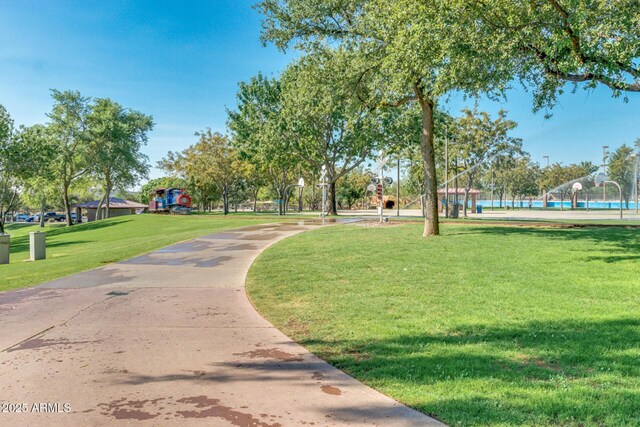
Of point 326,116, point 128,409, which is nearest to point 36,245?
point 128,409

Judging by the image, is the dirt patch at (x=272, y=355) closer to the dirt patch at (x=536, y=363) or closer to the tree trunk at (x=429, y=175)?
the dirt patch at (x=536, y=363)

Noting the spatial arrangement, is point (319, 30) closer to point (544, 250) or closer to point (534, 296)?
point (544, 250)

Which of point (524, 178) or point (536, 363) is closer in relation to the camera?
point (536, 363)

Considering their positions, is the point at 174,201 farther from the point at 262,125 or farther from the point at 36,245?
the point at 36,245

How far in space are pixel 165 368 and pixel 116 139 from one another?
49354mm

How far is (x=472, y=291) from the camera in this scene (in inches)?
285

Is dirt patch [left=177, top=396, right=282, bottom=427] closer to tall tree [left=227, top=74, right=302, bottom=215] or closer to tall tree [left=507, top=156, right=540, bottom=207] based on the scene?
tall tree [left=227, top=74, right=302, bottom=215]

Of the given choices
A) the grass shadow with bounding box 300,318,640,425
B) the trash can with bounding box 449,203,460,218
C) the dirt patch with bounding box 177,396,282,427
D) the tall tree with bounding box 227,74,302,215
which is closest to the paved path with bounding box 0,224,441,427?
the dirt patch with bounding box 177,396,282,427

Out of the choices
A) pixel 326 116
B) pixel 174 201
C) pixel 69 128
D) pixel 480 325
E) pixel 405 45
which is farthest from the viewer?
pixel 174 201

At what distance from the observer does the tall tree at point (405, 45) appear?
1041 cm

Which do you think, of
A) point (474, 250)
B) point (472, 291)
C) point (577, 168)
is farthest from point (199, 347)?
point (577, 168)

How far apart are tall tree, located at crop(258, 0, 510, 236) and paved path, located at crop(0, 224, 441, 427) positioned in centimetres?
769

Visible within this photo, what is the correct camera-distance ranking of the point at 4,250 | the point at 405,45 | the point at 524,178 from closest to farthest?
the point at 405,45, the point at 4,250, the point at 524,178

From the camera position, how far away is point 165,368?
428cm
